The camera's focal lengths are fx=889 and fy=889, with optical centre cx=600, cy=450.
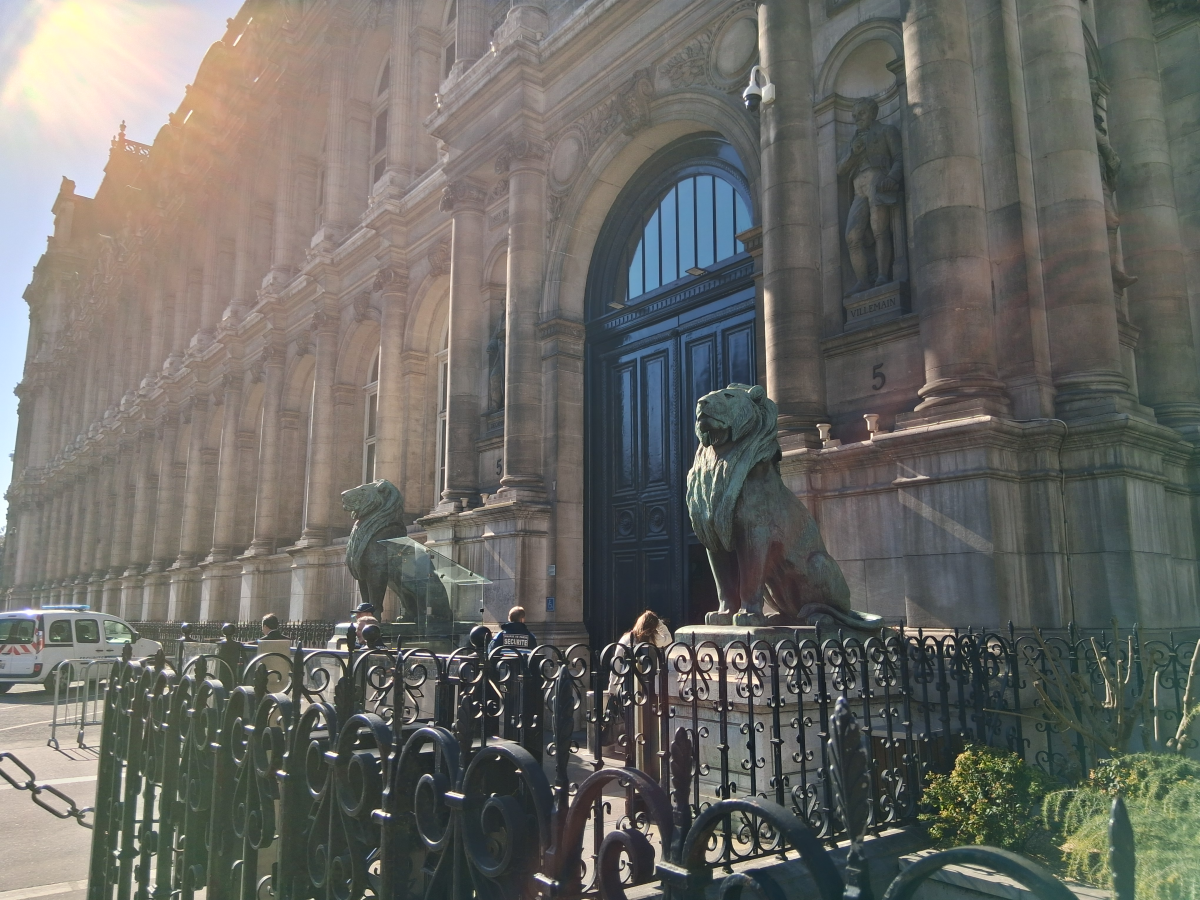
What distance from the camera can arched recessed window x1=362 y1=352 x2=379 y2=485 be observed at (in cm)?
2430

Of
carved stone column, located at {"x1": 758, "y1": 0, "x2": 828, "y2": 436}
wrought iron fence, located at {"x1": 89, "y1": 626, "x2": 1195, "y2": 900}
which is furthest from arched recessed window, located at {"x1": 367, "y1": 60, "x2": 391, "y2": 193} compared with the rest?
wrought iron fence, located at {"x1": 89, "y1": 626, "x2": 1195, "y2": 900}

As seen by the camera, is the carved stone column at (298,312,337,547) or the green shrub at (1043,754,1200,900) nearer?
the green shrub at (1043,754,1200,900)

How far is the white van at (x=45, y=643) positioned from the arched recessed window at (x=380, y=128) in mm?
14414

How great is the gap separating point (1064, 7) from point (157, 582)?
119ft

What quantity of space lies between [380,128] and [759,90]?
62.1 feet

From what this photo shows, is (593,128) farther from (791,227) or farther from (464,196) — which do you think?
(791,227)

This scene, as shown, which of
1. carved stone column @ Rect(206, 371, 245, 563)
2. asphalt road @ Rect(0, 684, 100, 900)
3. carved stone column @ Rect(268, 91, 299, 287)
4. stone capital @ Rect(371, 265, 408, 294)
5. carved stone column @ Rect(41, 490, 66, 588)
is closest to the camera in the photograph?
asphalt road @ Rect(0, 684, 100, 900)

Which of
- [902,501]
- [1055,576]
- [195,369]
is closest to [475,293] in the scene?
[902,501]

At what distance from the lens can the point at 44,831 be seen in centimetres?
768

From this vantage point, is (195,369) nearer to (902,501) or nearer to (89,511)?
(89,511)

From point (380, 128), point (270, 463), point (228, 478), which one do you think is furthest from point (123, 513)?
point (380, 128)

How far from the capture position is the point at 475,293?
18.5m

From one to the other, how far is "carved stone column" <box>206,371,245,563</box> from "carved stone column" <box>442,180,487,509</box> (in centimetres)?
1527

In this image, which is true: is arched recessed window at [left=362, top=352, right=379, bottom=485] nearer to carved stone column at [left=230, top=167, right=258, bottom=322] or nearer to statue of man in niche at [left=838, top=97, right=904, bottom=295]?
carved stone column at [left=230, top=167, right=258, bottom=322]
